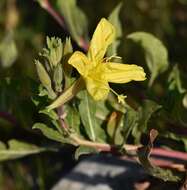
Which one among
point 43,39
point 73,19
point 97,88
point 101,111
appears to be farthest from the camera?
point 43,39

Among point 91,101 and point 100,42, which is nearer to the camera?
point 100,42

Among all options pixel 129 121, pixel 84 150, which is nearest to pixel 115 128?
pixel 129 121

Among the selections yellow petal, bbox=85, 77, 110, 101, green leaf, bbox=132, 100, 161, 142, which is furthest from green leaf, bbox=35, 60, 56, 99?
green leaf, bbox=132, 100, 161, 142

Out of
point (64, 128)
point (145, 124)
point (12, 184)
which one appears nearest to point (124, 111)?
point (145, 124)

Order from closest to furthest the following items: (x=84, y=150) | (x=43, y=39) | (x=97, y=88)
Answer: (x=97, y=88) < (x=84, y=150) < (x=43, y=39)

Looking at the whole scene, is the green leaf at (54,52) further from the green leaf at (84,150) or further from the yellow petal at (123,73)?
the green leaf at (84,150)

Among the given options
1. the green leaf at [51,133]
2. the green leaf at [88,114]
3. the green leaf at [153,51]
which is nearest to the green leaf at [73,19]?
the green leaf at [153,51]

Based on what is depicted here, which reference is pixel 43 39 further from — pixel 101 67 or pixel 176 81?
pixel 101 67

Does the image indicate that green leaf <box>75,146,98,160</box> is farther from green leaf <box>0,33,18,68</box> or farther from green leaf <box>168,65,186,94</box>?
green leaf <box>0,33,18,68</box>
